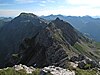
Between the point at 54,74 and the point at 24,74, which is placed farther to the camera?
the point at 24,74

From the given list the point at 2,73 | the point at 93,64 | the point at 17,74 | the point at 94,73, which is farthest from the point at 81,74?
the point at 93,64

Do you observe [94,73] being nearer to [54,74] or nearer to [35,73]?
[35,73]

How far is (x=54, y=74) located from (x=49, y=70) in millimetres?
4095

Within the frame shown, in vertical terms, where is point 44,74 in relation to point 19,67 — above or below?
above

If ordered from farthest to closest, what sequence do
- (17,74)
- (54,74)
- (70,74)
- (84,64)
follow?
(84,64)
(17,74)
(70,74)
(54,74)

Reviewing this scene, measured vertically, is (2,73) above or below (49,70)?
below

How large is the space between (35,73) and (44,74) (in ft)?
89.9

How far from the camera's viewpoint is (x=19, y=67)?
119250 mm

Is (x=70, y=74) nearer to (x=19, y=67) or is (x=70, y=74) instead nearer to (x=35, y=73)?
(x=35, y=73)

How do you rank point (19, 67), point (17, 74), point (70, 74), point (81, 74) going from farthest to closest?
point (19, 67) → point (17, 74) → point (81, 74) → point (70, 74)

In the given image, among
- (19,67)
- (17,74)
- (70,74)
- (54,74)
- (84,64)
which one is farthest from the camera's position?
(84,64)

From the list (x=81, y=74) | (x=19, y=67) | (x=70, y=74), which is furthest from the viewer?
(x=19, y=67)

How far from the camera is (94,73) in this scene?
367 ft

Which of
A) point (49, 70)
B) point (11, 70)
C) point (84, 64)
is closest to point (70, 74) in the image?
point (49, 70)
